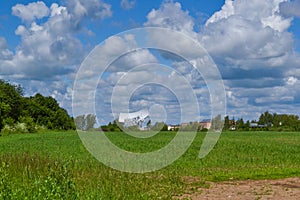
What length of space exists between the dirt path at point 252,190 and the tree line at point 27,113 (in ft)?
208

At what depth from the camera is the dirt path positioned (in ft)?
38.9

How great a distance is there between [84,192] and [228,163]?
11.4 meters

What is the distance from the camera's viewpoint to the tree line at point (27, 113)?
258ft

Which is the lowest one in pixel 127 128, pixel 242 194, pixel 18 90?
pixel 242 194

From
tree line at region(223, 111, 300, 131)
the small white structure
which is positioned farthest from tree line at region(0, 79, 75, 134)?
the small white structure

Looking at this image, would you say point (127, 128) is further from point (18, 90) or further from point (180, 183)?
point (18, 90)

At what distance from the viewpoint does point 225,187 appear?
13.5m

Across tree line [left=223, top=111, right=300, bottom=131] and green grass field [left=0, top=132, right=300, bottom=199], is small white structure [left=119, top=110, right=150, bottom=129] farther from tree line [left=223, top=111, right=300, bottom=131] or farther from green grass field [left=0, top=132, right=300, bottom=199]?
tree line [left=223, top=111, right=300, bottom=131]

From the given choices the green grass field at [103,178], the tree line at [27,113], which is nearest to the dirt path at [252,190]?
the green grass field at [103,178]

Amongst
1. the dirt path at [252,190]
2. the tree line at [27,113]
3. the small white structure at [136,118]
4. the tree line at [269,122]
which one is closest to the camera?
the dirt path at [252,190]

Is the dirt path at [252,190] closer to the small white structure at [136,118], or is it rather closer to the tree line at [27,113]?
the small white structure at [136,118]

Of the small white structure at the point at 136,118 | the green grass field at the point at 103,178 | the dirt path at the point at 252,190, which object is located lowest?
the dirt path at the point at 252,190

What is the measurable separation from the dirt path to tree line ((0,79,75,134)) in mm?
63400

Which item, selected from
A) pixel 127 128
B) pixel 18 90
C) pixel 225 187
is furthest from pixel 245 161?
pixel 18 90
